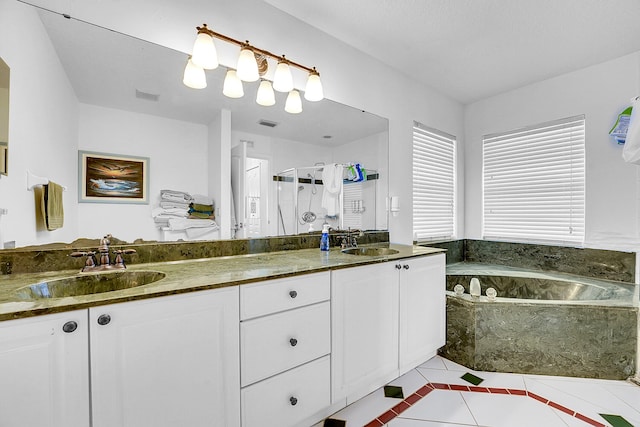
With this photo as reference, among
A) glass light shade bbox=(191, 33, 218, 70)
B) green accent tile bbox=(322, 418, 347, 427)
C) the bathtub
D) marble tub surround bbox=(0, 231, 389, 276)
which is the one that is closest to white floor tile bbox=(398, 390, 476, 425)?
green accent tile bbox=(322, 418, 347, 427)

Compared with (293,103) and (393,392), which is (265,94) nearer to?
(293,103)

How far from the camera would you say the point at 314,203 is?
2.02m

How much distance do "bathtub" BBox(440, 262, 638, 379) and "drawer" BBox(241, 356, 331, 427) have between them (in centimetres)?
117

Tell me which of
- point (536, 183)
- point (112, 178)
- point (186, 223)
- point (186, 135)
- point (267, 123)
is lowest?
point (186, 223)

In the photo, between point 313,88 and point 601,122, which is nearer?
point 313,88

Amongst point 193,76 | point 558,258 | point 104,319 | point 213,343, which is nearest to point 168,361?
point 213,343

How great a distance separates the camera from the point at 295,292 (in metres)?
1.25

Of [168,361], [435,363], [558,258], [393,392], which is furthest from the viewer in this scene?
[558,258]

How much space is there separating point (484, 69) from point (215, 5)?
2.31 metres

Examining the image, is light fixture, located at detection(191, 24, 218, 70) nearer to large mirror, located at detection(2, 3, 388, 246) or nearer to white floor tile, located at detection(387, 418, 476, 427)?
large mirror, located at detection(2, 3, 388, 246)

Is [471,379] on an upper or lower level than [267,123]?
lower

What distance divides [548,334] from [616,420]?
1.62 feet

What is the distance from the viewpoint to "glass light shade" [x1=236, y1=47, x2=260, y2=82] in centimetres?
159

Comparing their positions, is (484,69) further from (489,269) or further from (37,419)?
(37,419)
